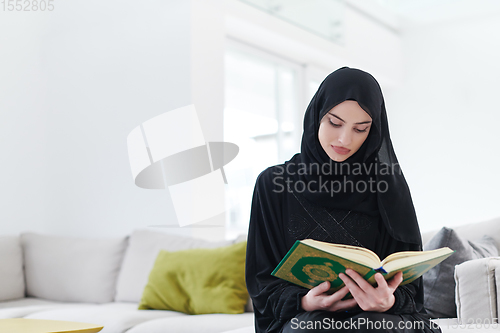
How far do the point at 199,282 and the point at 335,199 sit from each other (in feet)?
3.45

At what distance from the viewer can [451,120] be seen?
13.8ft

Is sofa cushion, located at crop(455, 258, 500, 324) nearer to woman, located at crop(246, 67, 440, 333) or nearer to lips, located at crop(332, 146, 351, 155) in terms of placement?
woman, located at crop(246, 67, 440, 333)

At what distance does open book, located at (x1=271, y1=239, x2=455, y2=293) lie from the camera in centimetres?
95

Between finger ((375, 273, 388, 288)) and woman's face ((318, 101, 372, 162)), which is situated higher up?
woman's face ((318, 101, 372, 162))

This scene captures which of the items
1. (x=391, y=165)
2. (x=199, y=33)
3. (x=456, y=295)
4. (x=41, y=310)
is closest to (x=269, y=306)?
(x=391, y=165)

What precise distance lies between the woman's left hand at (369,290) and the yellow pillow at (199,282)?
110 cm

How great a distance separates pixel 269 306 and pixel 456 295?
0.68 metres

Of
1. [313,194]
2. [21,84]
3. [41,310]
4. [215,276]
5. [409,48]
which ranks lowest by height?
[41,310]

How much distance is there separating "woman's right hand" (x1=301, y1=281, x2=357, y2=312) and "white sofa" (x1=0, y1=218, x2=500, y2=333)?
80 centimetres

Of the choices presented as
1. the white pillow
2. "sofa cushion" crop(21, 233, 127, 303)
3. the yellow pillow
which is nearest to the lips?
the yellow pillow

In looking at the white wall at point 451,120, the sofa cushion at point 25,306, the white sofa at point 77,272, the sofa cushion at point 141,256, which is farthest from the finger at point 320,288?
the white wall at point 451,120

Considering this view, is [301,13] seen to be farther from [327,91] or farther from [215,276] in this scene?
[327,91]

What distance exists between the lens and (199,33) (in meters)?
2.88

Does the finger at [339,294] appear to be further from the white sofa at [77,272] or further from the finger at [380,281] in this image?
the white sofa at [77,272]
